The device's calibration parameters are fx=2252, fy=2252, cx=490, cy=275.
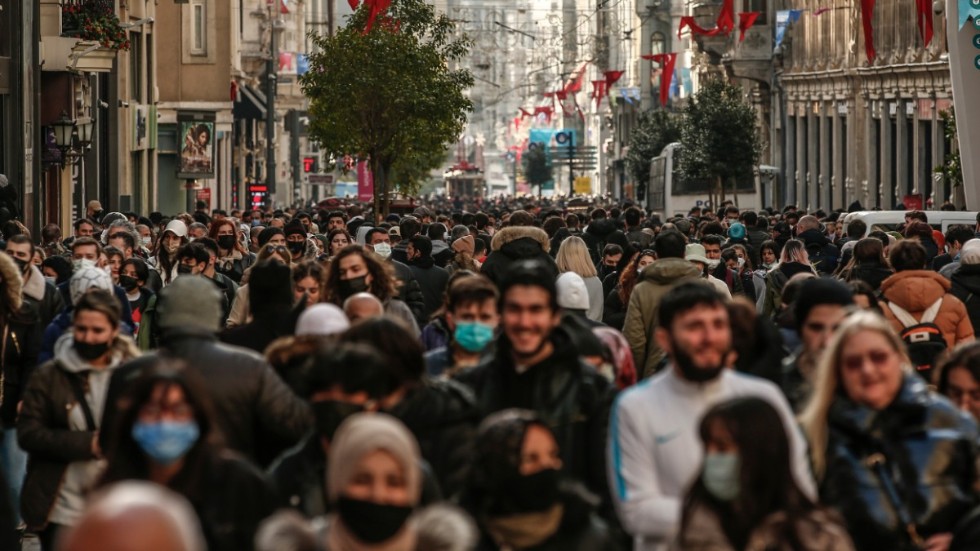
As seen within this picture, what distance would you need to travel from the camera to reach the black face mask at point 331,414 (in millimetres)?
6680

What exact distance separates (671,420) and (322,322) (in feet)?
8.08

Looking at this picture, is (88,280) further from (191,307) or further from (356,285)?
(191,307)

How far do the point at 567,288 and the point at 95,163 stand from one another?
3165 centimetres

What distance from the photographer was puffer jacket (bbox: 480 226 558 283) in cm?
1472

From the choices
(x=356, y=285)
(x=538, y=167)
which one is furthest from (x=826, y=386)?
(x=538, y=167)

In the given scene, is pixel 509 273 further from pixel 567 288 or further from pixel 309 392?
pixel 567 288

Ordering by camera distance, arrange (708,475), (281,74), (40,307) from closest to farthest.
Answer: (708,475), (40,307), (281,74)

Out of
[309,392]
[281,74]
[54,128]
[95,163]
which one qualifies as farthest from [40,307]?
[281,74]

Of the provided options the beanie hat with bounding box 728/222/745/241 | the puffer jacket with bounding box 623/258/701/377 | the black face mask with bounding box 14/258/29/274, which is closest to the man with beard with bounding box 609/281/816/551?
the puffer jacket with bounding box 623/258/701/377

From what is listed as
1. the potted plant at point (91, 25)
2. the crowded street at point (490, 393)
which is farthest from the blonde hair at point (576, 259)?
the potted plant at point (91, 25)

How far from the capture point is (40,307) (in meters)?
11.9

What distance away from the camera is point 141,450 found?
6.16 metres

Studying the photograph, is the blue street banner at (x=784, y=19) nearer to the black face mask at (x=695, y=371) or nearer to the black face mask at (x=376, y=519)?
the black face mask at (x=695, y=371)

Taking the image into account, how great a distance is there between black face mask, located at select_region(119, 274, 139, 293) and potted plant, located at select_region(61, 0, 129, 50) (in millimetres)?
18188
